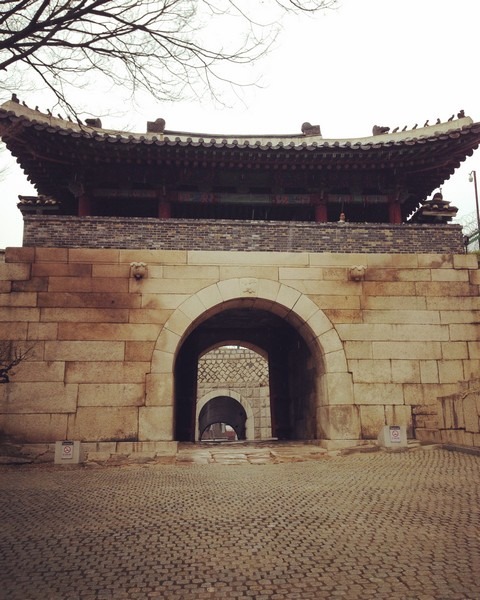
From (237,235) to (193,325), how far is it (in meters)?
1.98

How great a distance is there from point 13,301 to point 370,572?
776 cm

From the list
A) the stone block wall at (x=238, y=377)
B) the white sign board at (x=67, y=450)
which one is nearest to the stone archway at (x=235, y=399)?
the stone block wall at (x=238, y=377)

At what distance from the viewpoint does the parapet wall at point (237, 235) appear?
947 centimetres

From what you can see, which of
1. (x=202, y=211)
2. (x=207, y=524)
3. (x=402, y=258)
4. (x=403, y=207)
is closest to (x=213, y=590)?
(x=207, y=524)

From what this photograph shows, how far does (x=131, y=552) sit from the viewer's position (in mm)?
3467

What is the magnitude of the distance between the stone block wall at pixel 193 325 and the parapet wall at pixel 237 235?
0.25m

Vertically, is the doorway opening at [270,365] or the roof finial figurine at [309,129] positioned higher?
the roof finial figurine at [309,129]

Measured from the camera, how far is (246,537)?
12.3ft

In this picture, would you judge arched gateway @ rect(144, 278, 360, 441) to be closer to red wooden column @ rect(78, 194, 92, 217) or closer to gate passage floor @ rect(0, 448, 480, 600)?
gate passage floor @ rect(0, 448, 480, 600)

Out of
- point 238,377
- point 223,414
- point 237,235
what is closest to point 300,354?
point 237,235

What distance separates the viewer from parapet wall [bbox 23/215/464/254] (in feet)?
31.1

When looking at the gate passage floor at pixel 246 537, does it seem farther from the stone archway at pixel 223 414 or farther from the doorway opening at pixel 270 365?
the stone archway at pixel 223 414

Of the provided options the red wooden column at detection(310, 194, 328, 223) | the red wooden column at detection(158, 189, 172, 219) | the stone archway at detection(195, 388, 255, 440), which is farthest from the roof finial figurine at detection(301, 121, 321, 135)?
the stone archway at detection(195, 388, 255, 440)

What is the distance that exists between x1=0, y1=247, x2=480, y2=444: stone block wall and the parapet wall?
254mm
